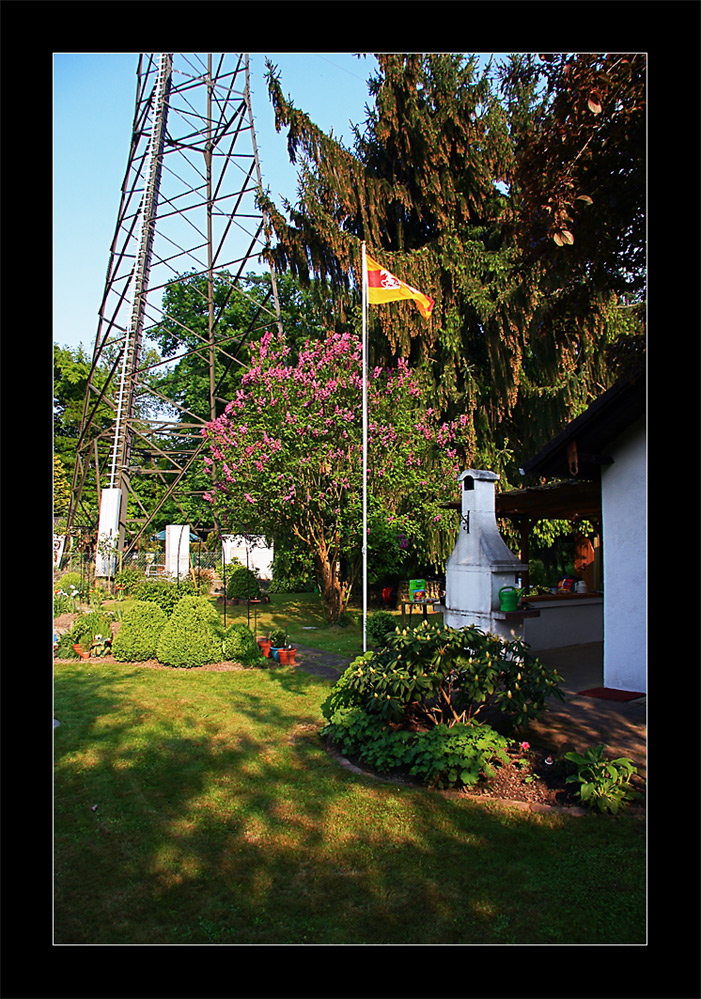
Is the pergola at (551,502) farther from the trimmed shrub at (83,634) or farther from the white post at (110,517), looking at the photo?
the white post at (110,517)

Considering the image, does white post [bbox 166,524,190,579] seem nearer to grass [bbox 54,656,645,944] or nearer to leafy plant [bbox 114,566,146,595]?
leafy plant [bbox 114,566,146,595]

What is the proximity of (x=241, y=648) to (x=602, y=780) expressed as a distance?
22.2 feet

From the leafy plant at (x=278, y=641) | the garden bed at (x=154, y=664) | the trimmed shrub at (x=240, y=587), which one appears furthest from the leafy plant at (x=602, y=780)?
the trimmed shrub at (x=240, y=587)

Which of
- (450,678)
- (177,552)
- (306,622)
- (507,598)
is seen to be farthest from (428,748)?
(177,552)

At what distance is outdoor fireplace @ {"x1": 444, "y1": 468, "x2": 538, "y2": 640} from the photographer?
9094mm

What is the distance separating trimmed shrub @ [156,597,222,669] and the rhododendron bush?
3.58 meters

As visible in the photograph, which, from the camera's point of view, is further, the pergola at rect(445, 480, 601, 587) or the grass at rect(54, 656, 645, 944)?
the pergola at rect(445, 480, 601, 587)

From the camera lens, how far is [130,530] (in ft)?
83.5

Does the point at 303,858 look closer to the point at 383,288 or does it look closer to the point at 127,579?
the point at 383,288

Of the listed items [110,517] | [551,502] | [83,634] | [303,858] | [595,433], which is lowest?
[303,858]

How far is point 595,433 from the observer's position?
835 cm

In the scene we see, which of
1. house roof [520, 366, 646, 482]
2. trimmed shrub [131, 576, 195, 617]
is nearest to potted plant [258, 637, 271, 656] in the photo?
trimmed shrub [131, 576, 195, 617]

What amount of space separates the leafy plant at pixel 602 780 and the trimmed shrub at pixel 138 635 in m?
7.52
